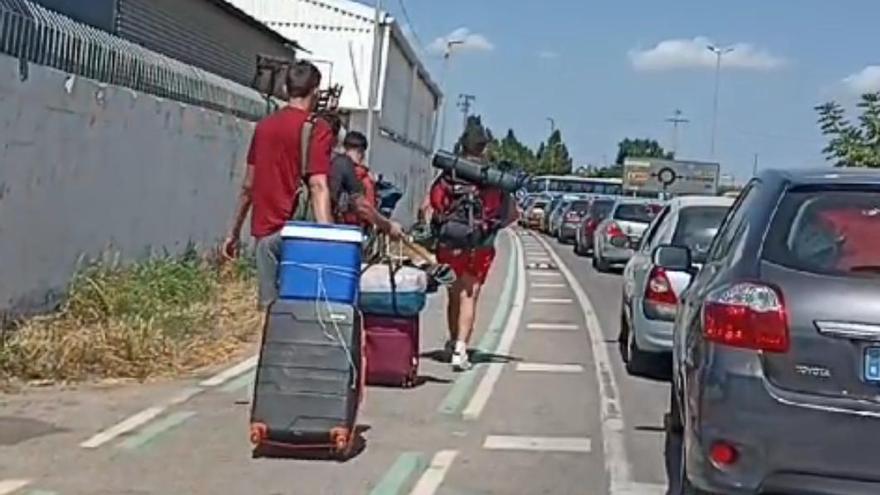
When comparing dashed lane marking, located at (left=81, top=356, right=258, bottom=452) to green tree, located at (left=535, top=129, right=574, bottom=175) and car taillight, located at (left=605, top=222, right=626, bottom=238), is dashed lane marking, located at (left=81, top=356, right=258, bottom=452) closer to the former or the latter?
car taillight, located at (left=605, top=222, right=626, bottom=238)

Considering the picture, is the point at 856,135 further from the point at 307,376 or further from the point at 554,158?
the point at 554,158

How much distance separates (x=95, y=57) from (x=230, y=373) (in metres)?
3.91

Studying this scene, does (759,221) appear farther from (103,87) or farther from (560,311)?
(560,311)

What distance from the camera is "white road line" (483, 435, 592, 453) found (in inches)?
354

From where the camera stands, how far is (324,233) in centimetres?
826

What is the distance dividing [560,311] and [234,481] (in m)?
11.5

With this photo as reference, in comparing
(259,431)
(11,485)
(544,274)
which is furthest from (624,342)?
(544,274)

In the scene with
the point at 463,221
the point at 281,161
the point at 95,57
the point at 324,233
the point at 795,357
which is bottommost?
the point at 795,357

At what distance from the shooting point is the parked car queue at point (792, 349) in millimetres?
6008

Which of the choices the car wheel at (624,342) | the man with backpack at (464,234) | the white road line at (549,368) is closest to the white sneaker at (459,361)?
the man with backpack at (464,234)

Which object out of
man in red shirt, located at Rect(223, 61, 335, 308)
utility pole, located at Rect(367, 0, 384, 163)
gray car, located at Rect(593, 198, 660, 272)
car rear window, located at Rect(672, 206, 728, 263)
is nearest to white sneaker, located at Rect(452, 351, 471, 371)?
car rear window, located at Rect(672, 206, 728, 263)

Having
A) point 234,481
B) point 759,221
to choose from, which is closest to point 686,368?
point 759,221

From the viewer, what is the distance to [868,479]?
19.6ft

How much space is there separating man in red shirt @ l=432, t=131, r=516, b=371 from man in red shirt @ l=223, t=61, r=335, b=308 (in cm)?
316
